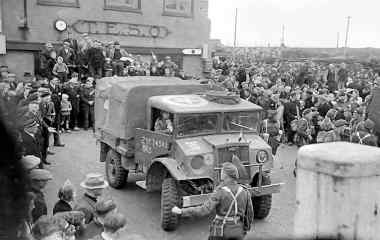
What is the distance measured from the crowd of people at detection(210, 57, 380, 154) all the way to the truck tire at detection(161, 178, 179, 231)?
3330 mm

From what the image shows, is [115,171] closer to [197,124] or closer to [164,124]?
[164,124]

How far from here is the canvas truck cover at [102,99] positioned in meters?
9.48

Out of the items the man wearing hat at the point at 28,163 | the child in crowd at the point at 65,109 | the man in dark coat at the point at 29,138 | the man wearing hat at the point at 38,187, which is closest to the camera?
the man wearing hat at the point at 28,163

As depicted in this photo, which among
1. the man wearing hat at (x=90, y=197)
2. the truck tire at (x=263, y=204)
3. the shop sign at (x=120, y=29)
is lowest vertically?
the truck tire at (x=263, y=204)

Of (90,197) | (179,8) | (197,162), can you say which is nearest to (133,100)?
(197,162)

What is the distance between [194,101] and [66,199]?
11.5 feet

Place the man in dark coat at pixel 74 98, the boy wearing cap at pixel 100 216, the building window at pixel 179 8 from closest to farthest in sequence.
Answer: the boy wearing cap at pixel 100 216 < the man in dark coat at pixel 74 98 < the building window at pixel 179 8

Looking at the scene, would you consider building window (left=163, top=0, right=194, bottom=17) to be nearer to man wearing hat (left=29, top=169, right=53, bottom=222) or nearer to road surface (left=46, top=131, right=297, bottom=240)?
road surface (left=46, top=131, right=297, bottom=240)

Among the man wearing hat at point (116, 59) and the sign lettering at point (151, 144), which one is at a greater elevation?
the man wearing hat at point (116, 59)

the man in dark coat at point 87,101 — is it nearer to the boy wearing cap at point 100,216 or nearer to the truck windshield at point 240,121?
the truck windshield at point 240,121

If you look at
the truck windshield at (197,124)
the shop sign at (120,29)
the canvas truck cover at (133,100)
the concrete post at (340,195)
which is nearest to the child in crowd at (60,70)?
the shop sign at (120,29)

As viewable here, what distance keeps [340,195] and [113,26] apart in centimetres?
1989

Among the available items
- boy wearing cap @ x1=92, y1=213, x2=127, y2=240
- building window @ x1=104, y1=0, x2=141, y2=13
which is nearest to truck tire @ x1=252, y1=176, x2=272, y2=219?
boy wearing cap @ x1=92, y1=213, x2=127, y2=240

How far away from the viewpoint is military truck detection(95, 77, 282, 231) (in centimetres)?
719
